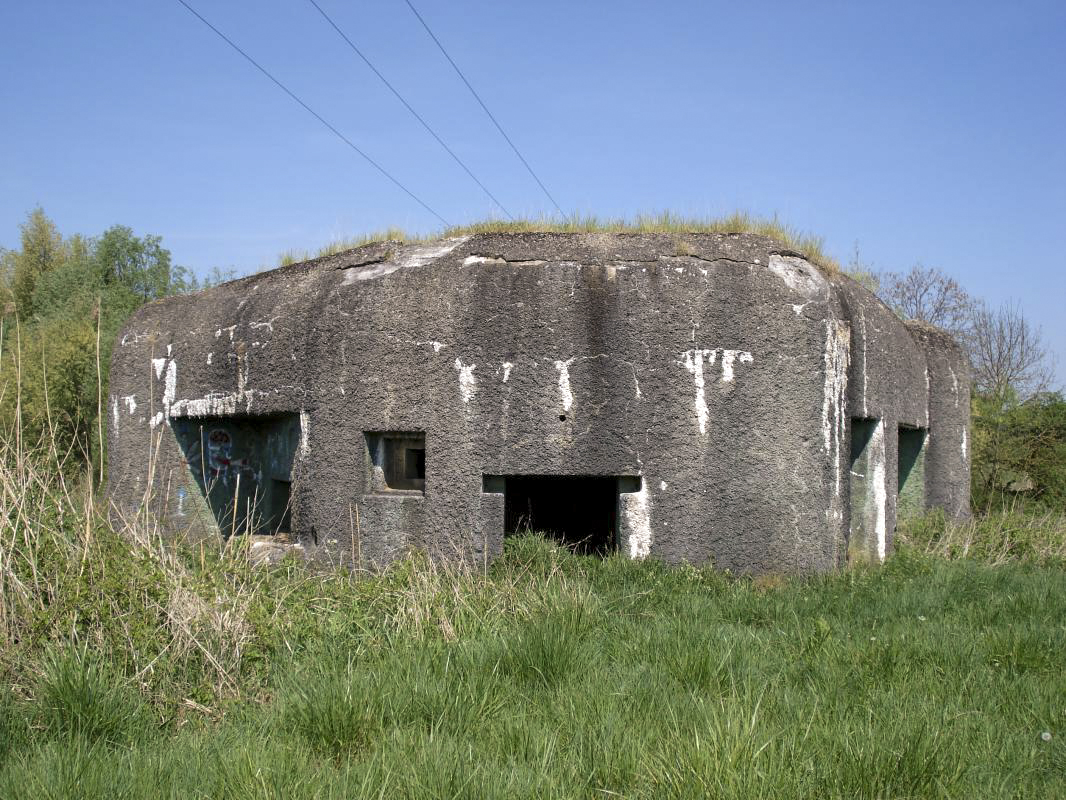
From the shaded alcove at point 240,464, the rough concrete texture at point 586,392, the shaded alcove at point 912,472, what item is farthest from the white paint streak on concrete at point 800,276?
the shaded alcove at point 240,464

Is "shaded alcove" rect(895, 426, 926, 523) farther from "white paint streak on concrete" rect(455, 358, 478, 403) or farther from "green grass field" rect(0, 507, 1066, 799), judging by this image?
"white paint streak on concrete" rect(455, 358, 478, 403)

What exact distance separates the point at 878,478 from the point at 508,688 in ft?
13.6

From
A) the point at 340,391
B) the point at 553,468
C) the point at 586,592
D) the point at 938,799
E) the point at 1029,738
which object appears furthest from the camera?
the point at 340,391

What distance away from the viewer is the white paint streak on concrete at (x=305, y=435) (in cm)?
625

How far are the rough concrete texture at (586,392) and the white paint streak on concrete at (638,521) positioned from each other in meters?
0.01

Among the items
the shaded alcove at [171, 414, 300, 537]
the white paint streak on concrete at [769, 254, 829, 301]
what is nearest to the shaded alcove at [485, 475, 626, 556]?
the shaded alcove at [171, 414, 300, 537]

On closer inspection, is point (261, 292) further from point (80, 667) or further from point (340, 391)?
point (80, 667)

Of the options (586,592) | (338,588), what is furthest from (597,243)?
(338,588)

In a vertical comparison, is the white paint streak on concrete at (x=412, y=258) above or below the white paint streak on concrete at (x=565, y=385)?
above

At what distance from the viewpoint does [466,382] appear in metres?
5.87

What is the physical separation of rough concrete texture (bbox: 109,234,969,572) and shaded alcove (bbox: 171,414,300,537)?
115 cm

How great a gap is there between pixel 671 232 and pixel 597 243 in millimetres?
544

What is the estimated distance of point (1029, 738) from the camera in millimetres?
3145

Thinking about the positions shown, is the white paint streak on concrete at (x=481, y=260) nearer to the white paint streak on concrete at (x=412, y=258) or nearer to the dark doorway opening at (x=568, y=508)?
the white paint streak on concrete at (x=412, y=258)
